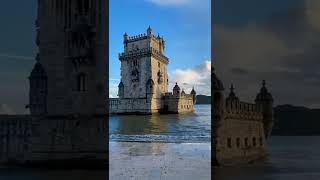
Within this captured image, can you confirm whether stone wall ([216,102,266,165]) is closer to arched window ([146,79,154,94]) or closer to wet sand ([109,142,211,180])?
wet sand ([109,142,211,180])

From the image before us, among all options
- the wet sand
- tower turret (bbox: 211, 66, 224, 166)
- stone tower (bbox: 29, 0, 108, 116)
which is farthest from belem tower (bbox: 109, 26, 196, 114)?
tower turret (bbox: 211, 66, 224, 166)

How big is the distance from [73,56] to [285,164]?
5036mm

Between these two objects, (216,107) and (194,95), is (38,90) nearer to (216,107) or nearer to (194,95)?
(216,107)

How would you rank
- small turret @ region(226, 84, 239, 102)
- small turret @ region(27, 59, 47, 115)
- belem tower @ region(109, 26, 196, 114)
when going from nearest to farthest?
small turret @ region(226, 84, 239, 102) < small turret @ region(27, 59, 47, 115) < belem tower @ region(109, 26, 196, 114)

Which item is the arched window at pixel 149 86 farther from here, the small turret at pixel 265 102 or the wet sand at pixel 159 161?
the small turret at pixel 265 102

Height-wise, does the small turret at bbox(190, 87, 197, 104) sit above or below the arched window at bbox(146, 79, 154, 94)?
below

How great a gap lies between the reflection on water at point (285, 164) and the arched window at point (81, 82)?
335cm

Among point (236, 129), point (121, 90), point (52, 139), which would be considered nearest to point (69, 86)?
point (52, 139)

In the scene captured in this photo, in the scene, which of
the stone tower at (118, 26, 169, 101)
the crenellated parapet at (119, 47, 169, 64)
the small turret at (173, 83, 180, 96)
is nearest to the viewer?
the small turret at (173, 83, 180, 96)

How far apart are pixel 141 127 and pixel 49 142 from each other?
9859 mm

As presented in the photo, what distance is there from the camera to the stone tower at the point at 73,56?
973 centimetres

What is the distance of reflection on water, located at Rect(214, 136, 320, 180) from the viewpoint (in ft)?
28.8

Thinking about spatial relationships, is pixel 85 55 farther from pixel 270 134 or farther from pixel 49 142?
pixel 270 134

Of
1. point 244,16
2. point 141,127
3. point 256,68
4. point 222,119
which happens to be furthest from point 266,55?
point 141,127
